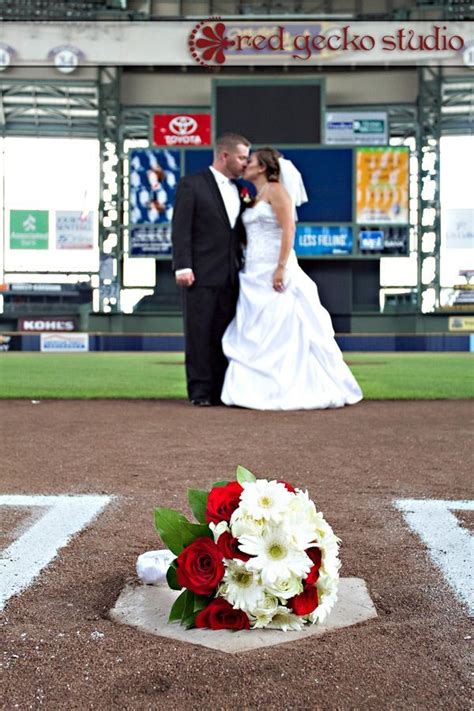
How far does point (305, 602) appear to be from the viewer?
1.76 metres

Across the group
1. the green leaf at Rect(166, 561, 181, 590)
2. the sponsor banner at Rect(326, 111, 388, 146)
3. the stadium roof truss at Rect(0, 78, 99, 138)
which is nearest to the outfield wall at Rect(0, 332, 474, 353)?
Result: the sponsor banner at Rect(326, 111, 388, 146)

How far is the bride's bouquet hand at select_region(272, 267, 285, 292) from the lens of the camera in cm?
676

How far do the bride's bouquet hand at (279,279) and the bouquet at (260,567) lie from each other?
16.5 feet

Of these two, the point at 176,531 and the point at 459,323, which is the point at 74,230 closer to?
the point at 459,323

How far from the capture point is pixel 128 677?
1.49 meters

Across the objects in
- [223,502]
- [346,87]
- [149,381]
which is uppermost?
[346,87]

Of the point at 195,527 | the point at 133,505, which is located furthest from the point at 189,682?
the point at 133,505

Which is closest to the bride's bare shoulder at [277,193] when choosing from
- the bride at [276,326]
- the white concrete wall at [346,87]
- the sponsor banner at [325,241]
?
the bride at [276,326]

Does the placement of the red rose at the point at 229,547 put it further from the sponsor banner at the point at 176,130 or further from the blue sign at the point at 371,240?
the sponsor banner at the point at 176,130

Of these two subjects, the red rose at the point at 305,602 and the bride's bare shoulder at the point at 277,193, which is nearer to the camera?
the red rose at the point at 305,602

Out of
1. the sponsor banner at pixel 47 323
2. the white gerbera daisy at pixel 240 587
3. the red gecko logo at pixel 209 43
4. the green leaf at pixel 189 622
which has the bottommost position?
the sponsor banner at pixel 47 323

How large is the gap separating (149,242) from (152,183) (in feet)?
4.53

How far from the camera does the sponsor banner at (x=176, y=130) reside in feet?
70.9

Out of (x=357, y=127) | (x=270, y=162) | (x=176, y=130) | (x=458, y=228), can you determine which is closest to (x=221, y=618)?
(x=270, y=162)
